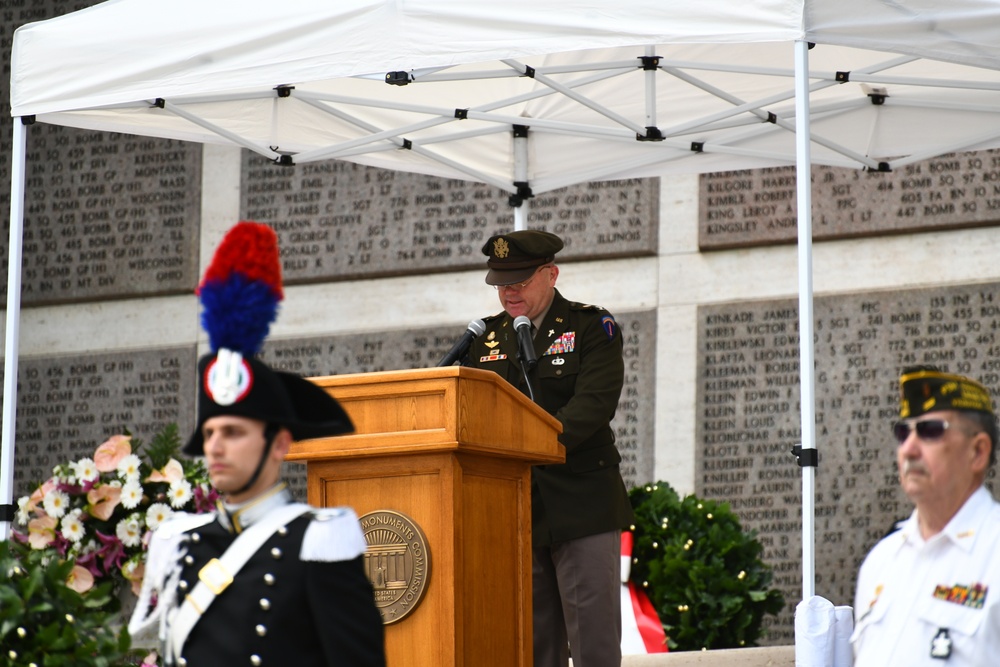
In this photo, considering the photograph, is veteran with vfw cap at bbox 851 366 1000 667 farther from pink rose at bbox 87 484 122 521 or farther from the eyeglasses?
pink rose at bbox 87 484 122 521

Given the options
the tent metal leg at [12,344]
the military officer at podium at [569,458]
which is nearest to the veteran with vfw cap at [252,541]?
the military officer at podium at [569,458]

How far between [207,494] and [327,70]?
2.11 m

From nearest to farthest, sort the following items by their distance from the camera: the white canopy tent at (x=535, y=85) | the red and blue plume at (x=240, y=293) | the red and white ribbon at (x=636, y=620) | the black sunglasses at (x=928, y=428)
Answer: the red and blue plume at (x=240, y=293) → the black sunglasses at (x=928, y=428) → the white canopy tent at (x=535, y=85) → the red and white ribbon at (x=636, y=620)

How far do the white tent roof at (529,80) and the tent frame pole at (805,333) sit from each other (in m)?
0.22

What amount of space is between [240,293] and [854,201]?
575cm

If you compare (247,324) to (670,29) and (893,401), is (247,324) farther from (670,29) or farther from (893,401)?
(893,401)

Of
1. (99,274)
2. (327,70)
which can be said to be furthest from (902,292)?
(99,274)

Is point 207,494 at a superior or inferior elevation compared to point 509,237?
inferior

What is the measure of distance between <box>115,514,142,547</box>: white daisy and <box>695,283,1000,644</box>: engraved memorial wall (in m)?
3.12

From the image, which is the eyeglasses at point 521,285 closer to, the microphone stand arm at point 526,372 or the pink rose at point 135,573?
the microphone stand arm at point 526,372

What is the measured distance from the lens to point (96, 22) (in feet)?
19.6

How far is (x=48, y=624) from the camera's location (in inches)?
149

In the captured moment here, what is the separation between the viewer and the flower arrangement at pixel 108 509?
6.72 meters

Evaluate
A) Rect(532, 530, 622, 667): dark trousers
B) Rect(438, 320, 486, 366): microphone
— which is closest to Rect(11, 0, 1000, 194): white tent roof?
Rect(438, 320, 486, 366): microphone
